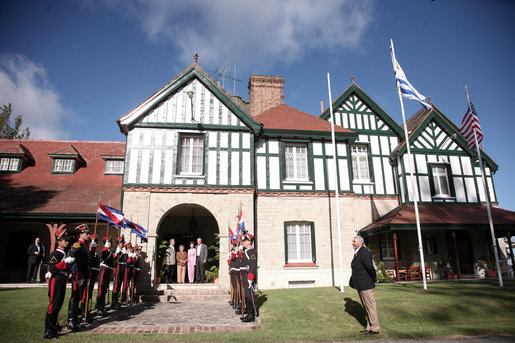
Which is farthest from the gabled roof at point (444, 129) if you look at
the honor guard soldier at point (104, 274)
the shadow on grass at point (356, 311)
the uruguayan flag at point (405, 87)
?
the honor guard soldier at point (104, 274)

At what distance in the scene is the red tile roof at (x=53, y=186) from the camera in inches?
512

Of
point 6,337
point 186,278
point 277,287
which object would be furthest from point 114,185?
→ point 6,337

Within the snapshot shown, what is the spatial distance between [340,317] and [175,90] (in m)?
10.4

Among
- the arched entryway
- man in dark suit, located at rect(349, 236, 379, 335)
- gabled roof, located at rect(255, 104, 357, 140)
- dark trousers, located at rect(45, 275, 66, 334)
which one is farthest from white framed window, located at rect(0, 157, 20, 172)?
man in dark suit, located at rect(349, 236, 379, 335)

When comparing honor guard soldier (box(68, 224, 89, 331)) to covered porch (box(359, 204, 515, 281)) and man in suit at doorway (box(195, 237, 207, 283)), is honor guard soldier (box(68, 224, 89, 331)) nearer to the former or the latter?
man in suit at doorway (box(195, 237, 207, 283))

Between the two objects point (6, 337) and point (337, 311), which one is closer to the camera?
point (6, 337)

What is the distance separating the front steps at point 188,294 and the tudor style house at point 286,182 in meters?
0.53

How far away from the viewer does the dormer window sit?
15664 mm

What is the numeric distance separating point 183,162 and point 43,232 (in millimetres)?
7915


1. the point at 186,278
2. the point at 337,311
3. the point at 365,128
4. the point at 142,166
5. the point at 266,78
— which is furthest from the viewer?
the point at 266,78

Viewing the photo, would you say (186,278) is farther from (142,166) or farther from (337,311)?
(337,311)

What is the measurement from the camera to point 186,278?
43.5 feet

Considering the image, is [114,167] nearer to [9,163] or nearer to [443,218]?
[9,163]

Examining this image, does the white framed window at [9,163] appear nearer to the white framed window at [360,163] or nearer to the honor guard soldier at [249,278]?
the honor guard soldier at [249,278]
